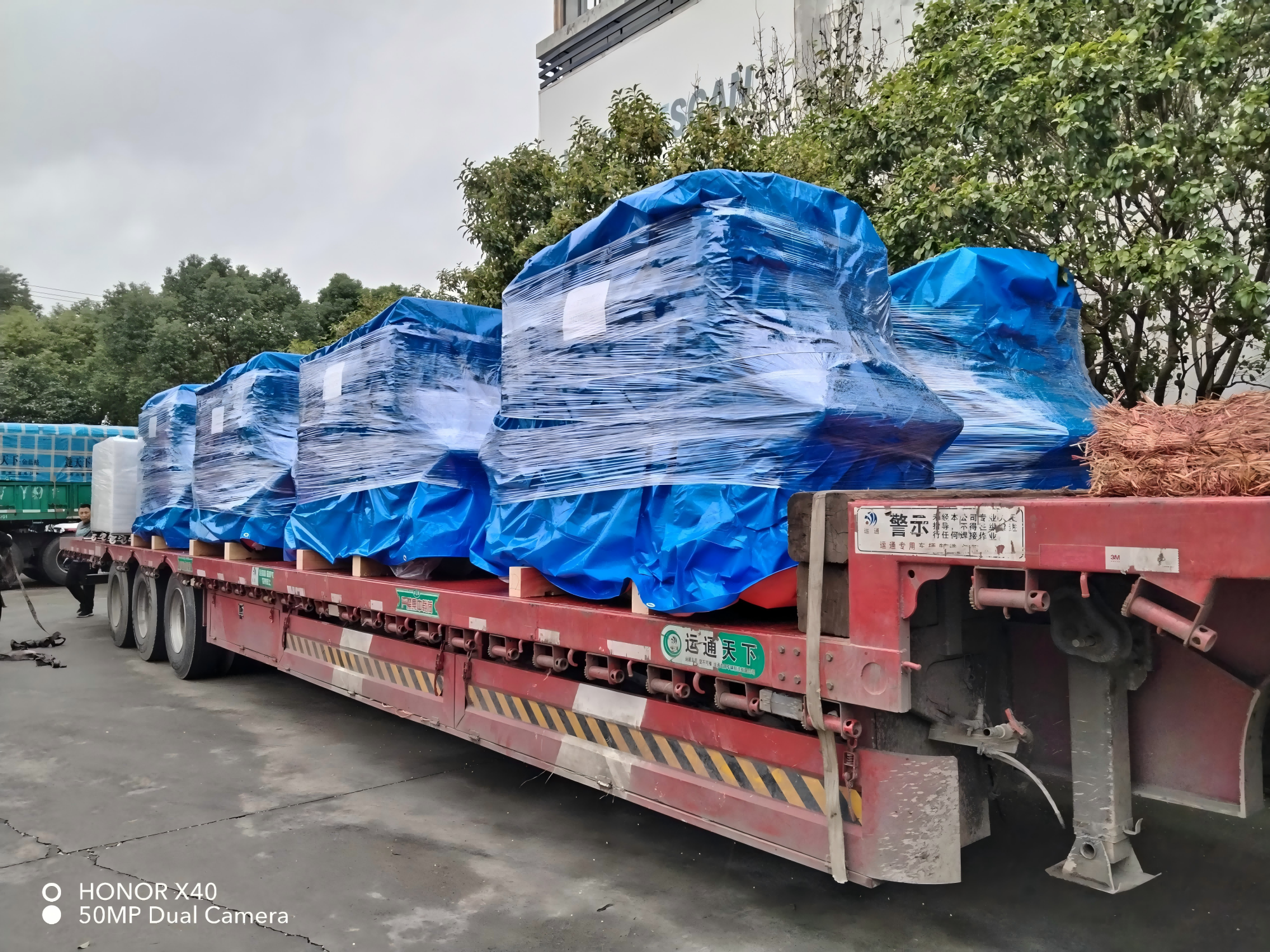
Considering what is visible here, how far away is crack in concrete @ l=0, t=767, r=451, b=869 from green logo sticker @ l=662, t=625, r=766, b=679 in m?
2.81

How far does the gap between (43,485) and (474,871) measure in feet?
56.3

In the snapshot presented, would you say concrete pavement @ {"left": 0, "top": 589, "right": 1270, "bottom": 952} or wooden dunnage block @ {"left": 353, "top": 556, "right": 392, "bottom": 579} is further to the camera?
wooden dunnage block @ {"left": 353, "top": 556, "right": 392, "bottom": 579}

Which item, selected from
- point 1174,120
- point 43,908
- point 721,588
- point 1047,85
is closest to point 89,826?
point 43,908

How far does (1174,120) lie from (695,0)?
42.2ft

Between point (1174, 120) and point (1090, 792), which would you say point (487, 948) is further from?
point (1174, 120)

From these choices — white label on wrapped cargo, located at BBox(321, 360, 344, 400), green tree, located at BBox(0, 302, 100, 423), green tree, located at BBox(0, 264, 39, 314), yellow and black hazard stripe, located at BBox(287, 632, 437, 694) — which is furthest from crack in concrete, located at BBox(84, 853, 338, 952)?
green tree, located at BBox(0, 264, 39, 314)

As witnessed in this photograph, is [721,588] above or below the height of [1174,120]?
below

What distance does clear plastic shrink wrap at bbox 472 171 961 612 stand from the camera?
3.18 meters

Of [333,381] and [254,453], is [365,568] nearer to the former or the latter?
[333,381]

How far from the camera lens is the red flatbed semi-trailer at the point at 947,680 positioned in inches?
91.7

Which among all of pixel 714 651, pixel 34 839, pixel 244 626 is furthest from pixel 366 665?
pixel 714 651

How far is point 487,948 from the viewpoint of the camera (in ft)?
11.3

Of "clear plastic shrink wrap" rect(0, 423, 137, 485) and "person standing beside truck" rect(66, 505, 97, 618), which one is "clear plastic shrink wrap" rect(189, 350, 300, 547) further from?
"clear plastic shrink wrap" rect(0, 423, 137, 485)

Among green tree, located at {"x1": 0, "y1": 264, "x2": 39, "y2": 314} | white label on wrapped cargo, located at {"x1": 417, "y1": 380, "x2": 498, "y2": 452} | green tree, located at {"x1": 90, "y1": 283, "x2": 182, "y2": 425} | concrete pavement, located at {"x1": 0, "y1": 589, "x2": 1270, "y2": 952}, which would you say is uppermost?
green tree, located at {"x1": 0, "y1": 264, "x2": 39, "y2": 314}
